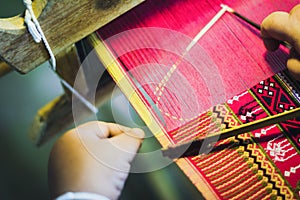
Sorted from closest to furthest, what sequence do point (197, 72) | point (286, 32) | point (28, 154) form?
point (286, 32)
point (197, 72)
point (28, 154)

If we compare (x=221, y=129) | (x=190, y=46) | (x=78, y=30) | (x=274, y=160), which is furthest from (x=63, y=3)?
(x=274, y=160)

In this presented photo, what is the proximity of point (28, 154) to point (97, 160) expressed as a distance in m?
0.93

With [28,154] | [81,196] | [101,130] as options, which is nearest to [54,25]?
[101,130]

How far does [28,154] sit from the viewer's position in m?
1.81

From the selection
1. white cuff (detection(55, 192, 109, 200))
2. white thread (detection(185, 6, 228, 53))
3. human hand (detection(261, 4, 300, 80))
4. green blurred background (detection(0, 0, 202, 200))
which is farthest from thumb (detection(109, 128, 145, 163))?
green blurred background (detection(0, 0, 202, 200))

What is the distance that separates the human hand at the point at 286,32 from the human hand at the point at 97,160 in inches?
14.9

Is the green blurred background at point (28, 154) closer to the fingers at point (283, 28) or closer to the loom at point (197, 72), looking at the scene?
the loom at point (197, 72)

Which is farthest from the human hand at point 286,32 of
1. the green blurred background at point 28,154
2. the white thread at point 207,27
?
the green blurred background at point 28,154

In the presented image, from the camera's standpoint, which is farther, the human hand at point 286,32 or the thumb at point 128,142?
the thumb at point 128,142

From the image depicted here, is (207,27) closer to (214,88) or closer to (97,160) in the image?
(214,88)

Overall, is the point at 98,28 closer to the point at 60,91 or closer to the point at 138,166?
the point at 138,166

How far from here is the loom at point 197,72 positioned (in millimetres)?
852

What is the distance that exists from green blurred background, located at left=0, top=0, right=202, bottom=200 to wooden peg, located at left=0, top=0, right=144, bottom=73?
77 centimetres

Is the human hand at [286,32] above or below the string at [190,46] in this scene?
below
